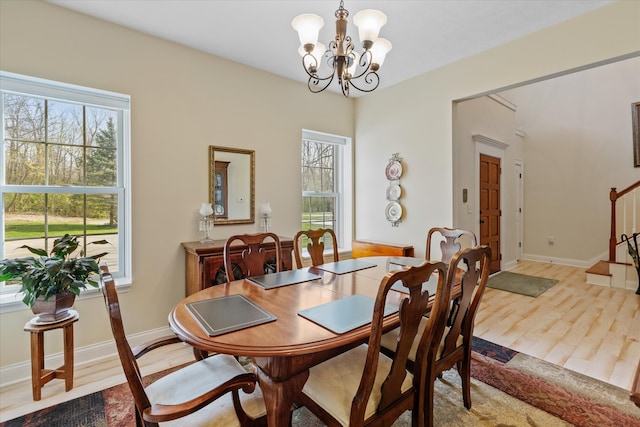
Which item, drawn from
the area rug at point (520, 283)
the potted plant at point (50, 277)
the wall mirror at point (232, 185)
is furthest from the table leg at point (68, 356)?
the area rug at point (520, 283)

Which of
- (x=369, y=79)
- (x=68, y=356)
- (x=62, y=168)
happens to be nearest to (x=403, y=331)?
(x=68, y=356)

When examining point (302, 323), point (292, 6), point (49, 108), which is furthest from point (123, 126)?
point (302, 323)

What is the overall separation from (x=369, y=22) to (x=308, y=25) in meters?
0.35

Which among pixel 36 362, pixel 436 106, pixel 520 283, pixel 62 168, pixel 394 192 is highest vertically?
pixel 436 106

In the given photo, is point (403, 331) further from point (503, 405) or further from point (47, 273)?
point (47, 273)

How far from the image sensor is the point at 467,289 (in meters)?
1.56

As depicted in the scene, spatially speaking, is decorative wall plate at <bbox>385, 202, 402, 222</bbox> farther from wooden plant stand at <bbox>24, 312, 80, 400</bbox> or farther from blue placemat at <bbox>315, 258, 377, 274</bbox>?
wooden plant stand at <bbox>24, 312, 80, 400</bbox>

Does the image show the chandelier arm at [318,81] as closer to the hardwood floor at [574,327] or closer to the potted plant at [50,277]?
the potted plant at [50,277]

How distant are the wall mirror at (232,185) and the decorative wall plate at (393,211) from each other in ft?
5.85

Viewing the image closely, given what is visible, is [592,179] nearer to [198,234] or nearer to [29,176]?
[198,234]

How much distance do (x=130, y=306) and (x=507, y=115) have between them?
248 inches

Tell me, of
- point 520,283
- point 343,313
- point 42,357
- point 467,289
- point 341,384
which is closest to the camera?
point 341,384

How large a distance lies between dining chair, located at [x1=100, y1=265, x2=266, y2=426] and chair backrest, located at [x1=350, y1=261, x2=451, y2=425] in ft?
1.45

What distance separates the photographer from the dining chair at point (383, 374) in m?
1.11
